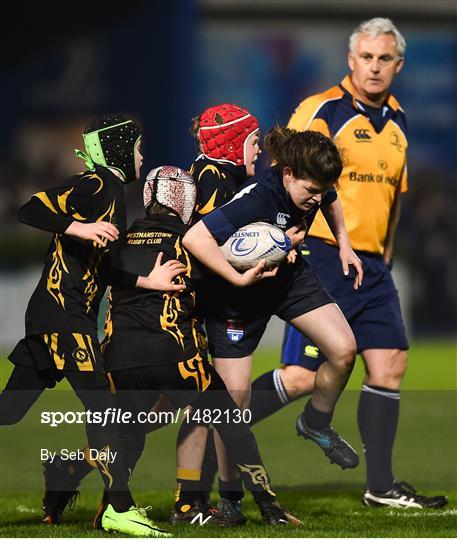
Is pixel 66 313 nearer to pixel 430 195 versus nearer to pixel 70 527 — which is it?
pixel 70 527

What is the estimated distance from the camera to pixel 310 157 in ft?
22.5

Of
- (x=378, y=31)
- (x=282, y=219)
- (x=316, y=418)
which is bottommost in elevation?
(x=316, y=418)

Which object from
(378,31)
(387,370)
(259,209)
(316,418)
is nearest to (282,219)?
(259,209)

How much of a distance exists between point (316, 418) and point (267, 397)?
0.64 metres

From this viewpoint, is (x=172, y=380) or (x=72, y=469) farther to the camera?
(x=72, y=469)

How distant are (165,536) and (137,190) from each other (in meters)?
15.9

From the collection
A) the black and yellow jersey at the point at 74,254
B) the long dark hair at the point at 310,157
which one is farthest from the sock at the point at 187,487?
the long dark hair at the point at 310,157

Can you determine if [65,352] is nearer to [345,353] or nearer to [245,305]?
[245,305]

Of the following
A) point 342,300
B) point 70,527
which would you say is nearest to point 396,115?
point 342,300

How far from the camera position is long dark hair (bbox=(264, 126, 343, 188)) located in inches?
269

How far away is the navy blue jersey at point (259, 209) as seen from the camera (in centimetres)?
681

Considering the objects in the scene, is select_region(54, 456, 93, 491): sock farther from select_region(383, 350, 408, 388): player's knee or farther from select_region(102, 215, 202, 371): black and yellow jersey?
select_region(383, 350, 408, 388): player's knee

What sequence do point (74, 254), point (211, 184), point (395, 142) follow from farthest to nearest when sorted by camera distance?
point (395, 142) < point (211, 184) < point (74, 254)

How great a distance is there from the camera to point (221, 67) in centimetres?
2819
